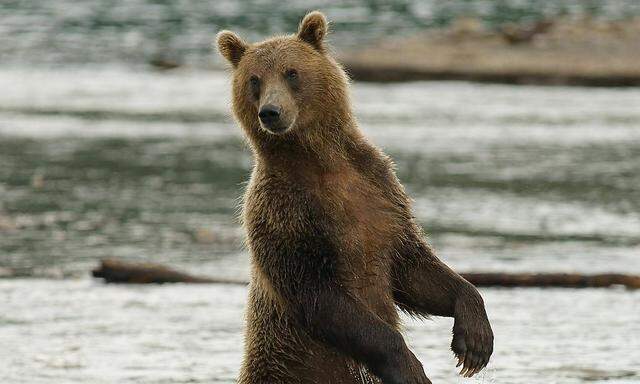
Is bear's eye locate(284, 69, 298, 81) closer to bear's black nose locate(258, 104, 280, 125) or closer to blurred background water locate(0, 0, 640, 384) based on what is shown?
bear's black nose locate(258, 104, 280, 125)

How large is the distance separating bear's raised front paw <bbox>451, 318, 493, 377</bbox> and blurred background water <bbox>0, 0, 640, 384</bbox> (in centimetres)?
118

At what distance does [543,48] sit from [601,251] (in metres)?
15.0

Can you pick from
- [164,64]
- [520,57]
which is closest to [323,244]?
[520,57]

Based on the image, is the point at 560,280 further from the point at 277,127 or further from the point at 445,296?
the point at 277,127

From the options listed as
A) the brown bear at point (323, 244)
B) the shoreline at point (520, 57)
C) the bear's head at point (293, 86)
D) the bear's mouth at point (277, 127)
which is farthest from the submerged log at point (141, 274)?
the shoreline at point (520, 57)

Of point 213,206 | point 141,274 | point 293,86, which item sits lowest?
point 213,206

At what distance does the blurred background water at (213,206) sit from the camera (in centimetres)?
806

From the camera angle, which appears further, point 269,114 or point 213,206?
point 213,206

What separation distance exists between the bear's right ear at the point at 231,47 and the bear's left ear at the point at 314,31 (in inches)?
9.3

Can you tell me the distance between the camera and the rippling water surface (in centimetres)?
802

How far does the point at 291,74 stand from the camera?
6016 millimetres

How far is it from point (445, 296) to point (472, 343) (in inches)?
8.4

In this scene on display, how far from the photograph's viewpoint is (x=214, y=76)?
26.4 m

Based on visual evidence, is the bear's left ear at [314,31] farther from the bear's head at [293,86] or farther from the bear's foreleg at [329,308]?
the bear's foreleg at [329,308]
